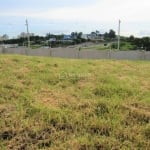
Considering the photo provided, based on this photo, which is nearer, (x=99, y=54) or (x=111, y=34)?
(x=99, y=54)

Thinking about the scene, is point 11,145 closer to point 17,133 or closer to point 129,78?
point 17,133

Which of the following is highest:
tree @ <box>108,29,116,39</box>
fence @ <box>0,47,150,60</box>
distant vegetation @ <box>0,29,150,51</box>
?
tree @ <box>108,29,116,39</box>

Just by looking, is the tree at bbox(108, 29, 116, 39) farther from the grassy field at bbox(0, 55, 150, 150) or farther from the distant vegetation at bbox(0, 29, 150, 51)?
the grassy field at bbox(0, 55, 150, 150)

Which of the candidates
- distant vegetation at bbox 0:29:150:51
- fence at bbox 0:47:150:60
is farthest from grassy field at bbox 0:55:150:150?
distant vegetation at bbox 0:29:150:51

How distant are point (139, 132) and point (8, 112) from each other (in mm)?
1621

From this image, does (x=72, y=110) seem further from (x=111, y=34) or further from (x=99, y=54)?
(x=111, y=34)

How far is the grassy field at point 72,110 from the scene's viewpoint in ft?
12.5

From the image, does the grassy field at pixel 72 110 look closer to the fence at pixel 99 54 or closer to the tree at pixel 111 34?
the fence at pixel 99 54

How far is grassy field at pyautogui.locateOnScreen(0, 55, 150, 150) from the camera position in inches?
150

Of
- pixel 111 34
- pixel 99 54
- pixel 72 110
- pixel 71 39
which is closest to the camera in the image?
pixel 72 110

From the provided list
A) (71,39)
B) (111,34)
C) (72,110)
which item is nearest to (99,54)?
(71,39)

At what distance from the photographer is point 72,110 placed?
4.51 metres

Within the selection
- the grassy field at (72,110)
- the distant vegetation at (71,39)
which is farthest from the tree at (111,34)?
the grassy field at (72,110)

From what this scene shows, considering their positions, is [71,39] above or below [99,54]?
above
